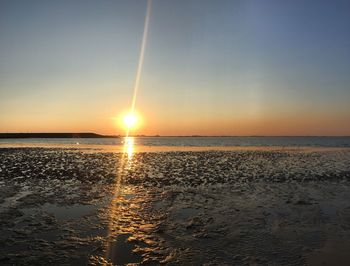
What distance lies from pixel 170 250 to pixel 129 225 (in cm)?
297

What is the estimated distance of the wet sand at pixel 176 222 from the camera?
28.9ft

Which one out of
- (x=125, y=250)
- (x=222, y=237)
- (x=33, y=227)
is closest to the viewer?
(x=125, y=250)

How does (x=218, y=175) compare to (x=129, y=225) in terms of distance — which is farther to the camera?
(x=218, y=175)

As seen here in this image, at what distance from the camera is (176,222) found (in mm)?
12328

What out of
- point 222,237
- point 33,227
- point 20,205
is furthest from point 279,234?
point 20,205

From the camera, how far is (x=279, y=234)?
10750 mm

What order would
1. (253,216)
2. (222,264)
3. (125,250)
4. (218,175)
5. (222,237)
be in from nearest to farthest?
(222,264) < (125,250) < (222,237) < (253,216) < (218,175)

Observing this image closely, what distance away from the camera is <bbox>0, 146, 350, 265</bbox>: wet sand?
8.80 m

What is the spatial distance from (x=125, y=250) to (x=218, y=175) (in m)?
17.3

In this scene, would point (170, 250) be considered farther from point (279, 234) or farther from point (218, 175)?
point (218, 175)

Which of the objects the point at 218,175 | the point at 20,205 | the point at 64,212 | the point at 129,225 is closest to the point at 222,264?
the point at 129,225

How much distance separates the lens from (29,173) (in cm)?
2684

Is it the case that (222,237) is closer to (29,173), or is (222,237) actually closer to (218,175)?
(218,175)

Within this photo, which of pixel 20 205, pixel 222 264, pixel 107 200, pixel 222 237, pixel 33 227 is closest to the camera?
pixel 222 264
